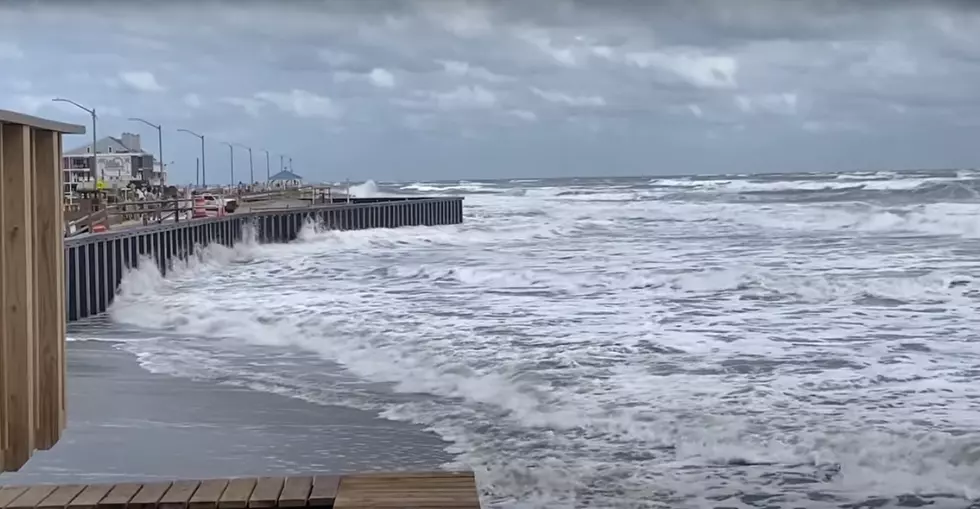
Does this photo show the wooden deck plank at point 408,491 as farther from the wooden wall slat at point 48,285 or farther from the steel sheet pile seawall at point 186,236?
the steel sheet pile seawall at point 186,236

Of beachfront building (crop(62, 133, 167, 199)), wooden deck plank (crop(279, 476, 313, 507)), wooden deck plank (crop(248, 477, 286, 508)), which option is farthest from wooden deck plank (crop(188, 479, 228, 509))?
beachfront building (crop(62, 133, 167, 199))

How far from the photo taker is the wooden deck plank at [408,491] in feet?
12.4

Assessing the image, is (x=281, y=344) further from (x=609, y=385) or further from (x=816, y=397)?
(x=816, y=397)

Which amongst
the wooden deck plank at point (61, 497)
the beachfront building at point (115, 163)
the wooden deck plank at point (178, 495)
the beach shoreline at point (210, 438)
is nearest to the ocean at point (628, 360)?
the beach shoreline at point (210, 438)

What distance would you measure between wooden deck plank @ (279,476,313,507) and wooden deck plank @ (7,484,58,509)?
2.76 ft

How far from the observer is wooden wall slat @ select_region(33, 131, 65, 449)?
385 centimetres

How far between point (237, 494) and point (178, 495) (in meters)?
0.21

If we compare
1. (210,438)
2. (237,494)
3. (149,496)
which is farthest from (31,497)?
(210,438)

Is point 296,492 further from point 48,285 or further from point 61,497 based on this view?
point 48,285

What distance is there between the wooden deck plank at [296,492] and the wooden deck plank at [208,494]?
221mm

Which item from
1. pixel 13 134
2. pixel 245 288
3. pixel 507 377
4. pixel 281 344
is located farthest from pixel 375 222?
pixel 13 134

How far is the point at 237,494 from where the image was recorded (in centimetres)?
396

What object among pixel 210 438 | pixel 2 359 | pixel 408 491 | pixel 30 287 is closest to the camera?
pixel 2 359

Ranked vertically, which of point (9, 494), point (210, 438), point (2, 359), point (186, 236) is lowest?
point (210, 438)
